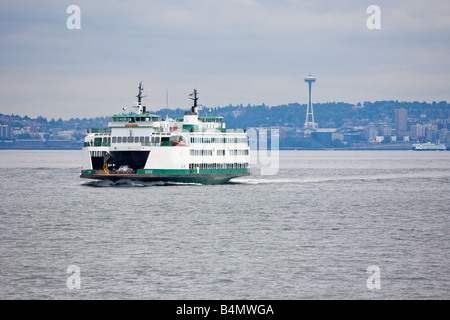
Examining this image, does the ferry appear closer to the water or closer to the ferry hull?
Answer: the ferry hull

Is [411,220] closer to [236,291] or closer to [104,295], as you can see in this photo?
[236,291]

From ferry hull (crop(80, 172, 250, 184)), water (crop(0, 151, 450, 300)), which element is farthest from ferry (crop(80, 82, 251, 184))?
water (crop(0, 151, 450, 300))

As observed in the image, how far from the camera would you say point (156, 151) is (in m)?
71.9

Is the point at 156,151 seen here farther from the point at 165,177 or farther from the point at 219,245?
the point at 219,245

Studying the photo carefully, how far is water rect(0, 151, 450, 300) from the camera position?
1202 inches

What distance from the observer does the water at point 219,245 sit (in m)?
30.5

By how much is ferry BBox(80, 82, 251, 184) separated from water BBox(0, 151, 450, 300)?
2.24 metres

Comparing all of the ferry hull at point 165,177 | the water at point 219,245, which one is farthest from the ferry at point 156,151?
the water at point 219,245

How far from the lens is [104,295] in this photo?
2941 cm

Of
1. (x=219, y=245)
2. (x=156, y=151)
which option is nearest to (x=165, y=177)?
(x=156, y=151)

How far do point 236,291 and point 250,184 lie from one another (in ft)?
202

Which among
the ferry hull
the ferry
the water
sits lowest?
the water

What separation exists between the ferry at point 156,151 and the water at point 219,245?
88.3 inches

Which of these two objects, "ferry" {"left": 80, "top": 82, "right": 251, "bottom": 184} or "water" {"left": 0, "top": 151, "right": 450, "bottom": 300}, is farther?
"ferry" {"left": 80, "top": 82, "right": 251, "bottom": 184}
